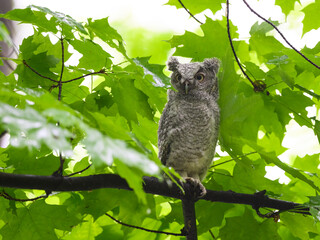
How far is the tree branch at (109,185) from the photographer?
75 cm

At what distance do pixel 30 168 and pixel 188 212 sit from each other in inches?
16.6

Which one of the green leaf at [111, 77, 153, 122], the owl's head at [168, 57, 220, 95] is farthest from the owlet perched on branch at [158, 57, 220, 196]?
the green leaf at [111, 77, 153, 122]

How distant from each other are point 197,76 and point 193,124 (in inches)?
7.6

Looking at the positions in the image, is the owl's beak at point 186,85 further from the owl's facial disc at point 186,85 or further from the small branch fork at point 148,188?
the small branch fork at point 148,188

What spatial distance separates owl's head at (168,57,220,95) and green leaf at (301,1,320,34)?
293 millimetres

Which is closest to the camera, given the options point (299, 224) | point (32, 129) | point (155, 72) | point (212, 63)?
point (32, 129)

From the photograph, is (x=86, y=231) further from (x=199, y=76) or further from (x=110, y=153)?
(x=110, y=153)

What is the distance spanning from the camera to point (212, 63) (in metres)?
1.35

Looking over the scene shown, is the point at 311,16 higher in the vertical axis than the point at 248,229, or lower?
higher

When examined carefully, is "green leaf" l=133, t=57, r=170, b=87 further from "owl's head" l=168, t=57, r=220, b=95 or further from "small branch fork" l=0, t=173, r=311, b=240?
"owl's head" l=168, t=57, r=220, b=95

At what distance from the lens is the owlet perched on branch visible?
49.3 inches

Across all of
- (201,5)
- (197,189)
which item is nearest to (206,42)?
(201,5)

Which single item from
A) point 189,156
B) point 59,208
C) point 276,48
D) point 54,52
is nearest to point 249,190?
point 189,156

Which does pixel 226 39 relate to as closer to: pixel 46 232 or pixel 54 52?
pixel 54 52
